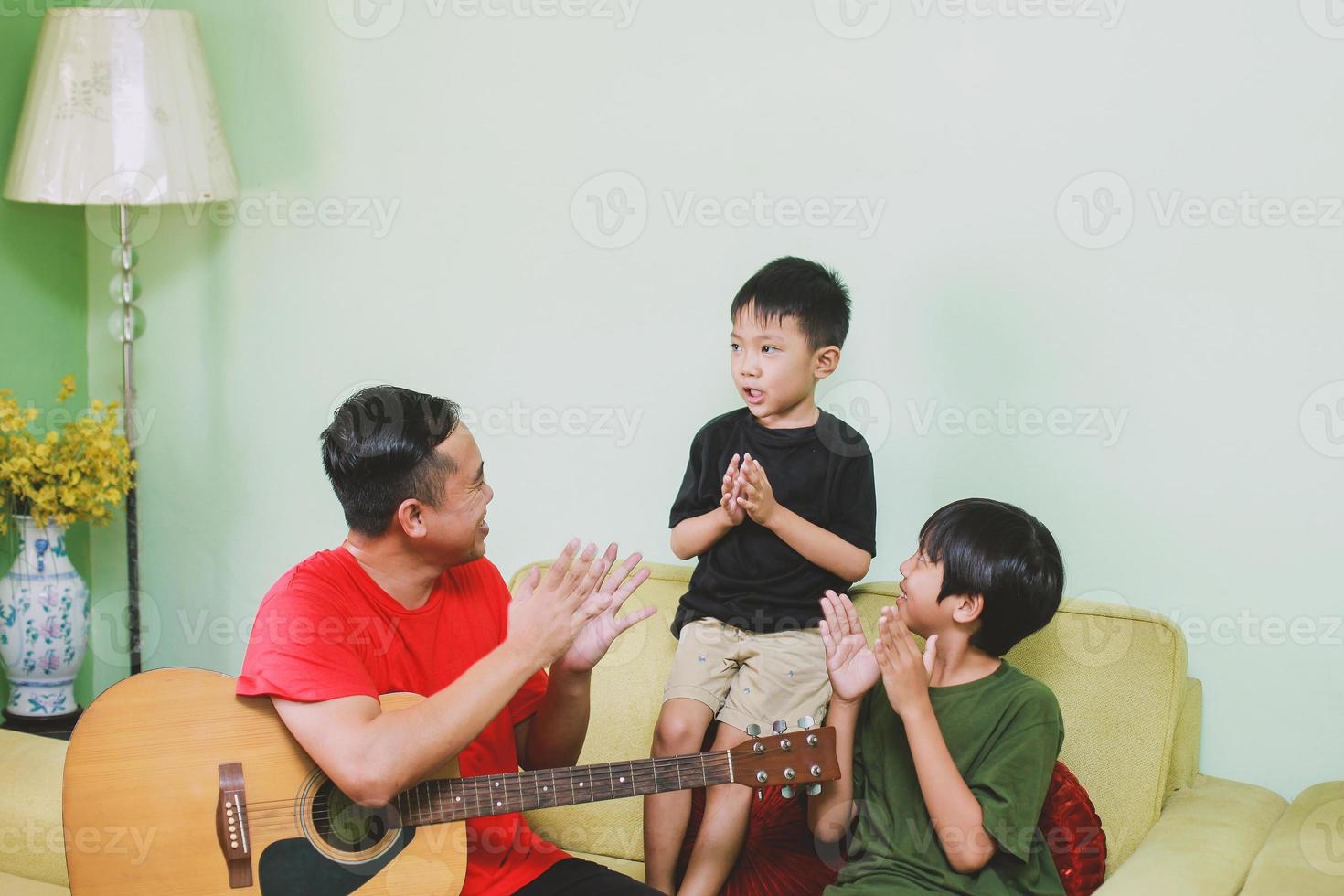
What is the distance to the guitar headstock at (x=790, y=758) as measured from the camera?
165 cm

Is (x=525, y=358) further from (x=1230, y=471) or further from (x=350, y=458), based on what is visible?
(x=1230, y=471)

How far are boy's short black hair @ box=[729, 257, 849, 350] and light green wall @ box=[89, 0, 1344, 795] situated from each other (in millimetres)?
287

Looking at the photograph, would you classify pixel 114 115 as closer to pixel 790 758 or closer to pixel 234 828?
pixel 234 828

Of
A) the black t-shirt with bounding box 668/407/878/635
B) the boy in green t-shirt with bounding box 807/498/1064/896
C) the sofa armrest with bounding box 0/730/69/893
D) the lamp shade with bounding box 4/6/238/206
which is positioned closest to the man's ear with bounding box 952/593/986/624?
the boy in green t-shirt with bounding box 807/498/1064/896

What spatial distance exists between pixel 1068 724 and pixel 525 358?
4.30 ft

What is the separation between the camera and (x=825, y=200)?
236 cm

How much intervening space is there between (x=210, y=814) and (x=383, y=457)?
479 millimetres

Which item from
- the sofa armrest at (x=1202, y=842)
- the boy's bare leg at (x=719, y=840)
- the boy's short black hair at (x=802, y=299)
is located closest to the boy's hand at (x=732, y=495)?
the boy's short black hair at (x=802, y=299)

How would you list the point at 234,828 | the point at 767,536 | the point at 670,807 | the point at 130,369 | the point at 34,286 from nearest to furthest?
the point at 234,828 → the point at 670,807 → the point at 767,536 → the point at 130,369 → the point at 34,286

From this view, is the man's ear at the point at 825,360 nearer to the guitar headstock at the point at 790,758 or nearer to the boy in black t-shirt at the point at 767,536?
the boy in black t-shirt at the point at 767,536

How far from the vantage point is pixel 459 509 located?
1690 mm

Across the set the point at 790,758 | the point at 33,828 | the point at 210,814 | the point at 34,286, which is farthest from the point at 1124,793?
the point at 34,286

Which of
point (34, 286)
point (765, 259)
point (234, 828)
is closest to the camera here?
point (234, 828)

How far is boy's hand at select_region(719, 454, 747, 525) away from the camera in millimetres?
1941
